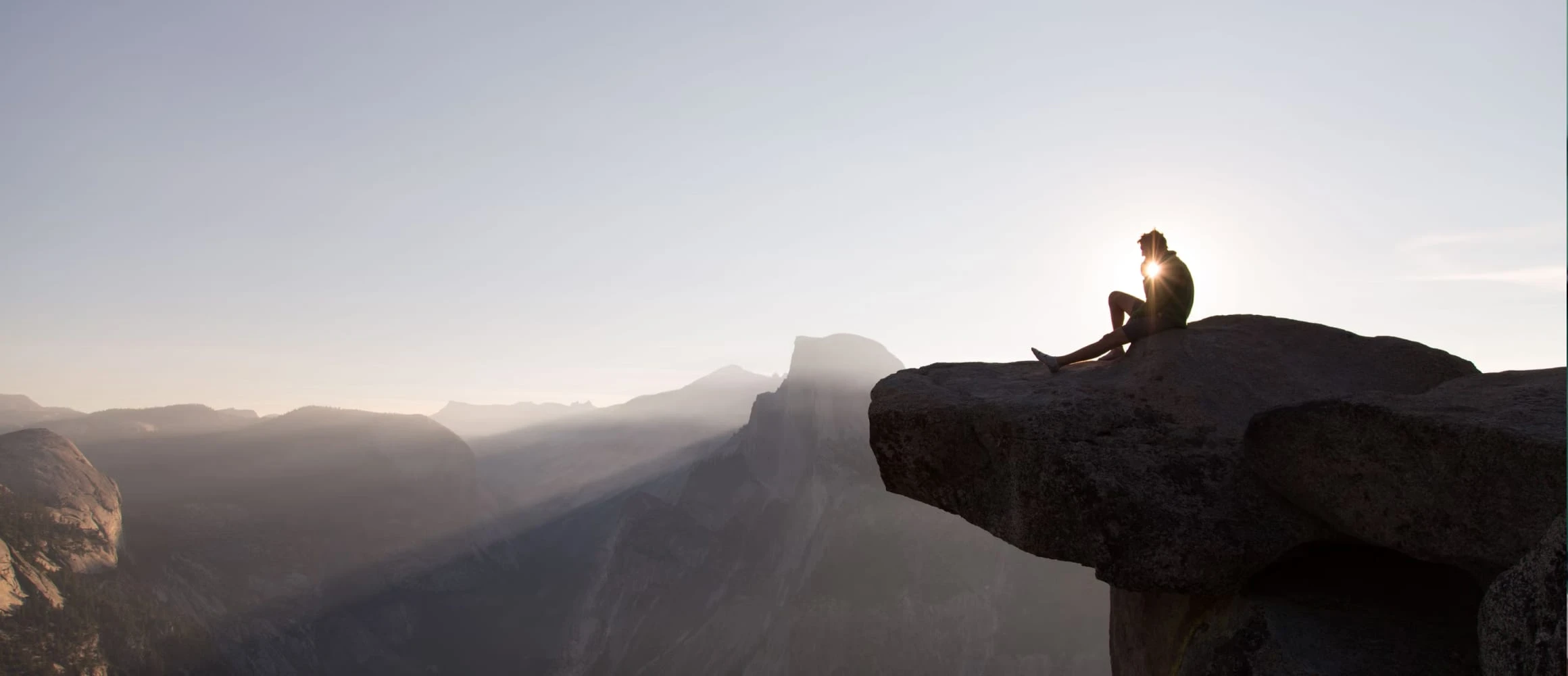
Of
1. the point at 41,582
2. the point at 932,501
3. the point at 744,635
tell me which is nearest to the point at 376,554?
the point at 41,582

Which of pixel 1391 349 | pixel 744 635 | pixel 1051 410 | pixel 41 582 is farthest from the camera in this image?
pixel 744 635

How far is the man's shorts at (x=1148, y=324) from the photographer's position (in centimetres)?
908

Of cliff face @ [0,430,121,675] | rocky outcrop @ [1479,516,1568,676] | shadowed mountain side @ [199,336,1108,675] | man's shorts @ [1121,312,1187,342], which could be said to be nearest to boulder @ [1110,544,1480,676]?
rocky outcrop @ [1479,516,1568,676]

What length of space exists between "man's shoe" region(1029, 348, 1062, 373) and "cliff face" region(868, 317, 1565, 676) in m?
0.29

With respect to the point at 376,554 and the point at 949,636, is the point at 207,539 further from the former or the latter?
the point at 949,636

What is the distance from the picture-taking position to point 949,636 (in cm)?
4991

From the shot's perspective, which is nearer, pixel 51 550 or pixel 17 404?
pixel 51 550

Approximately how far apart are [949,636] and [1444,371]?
4694 centimetres

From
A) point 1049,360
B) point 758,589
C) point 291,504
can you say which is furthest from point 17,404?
point 1049,360

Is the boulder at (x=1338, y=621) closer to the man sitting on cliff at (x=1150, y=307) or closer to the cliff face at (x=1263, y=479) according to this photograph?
the cliff face at (x=1263, y=479)

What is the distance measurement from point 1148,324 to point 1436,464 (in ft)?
12.6

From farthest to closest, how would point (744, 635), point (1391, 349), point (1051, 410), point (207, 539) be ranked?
point (207, 539) → point (744, 635) → point (1391, 349) → point (1051, 410)

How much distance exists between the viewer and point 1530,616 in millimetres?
3689

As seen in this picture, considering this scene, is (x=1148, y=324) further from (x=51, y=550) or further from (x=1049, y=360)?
(x=51, y=550)
